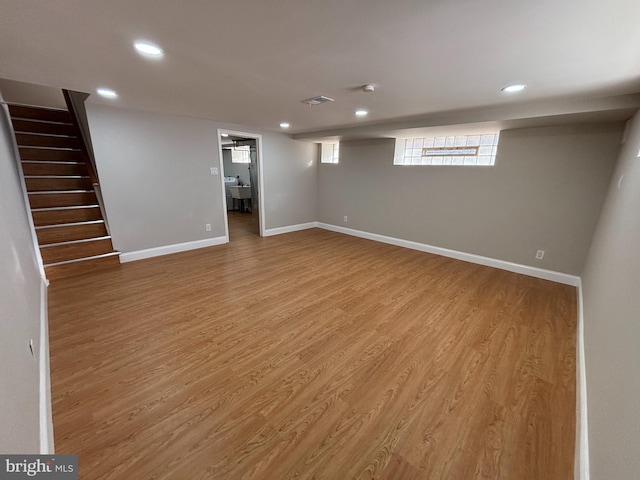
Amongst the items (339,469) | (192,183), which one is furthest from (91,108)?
(339,469)

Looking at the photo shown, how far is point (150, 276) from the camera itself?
3342 mm

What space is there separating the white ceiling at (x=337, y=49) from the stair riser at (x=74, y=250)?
80.5 inches

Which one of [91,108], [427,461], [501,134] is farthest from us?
[501,134]

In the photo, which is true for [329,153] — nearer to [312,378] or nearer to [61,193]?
[61,193]

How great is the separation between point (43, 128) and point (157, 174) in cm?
239

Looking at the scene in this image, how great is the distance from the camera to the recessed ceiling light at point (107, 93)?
2618 millimetres

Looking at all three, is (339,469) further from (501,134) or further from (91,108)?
(91,108)

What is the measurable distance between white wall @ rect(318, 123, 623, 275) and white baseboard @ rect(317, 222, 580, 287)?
72 mm

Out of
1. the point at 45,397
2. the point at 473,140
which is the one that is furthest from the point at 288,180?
the point at 45,397

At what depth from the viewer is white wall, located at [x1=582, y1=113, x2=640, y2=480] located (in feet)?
2.97

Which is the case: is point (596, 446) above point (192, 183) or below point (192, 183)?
below

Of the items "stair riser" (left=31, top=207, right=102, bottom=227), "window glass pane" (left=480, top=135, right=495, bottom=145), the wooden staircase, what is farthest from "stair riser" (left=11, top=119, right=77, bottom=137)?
"window glass pane" (left=480, top=135, right=495, bottom=145)

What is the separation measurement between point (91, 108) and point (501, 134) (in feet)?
18.3

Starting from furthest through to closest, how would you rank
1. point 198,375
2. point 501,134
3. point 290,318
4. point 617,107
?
point 501,134 < point 290,318 < point 617,107 < point 198,375
